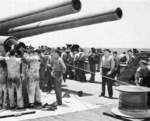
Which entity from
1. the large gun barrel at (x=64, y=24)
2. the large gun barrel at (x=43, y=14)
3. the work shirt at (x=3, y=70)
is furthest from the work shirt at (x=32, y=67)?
the large gun barrel at (x=64, y=24)

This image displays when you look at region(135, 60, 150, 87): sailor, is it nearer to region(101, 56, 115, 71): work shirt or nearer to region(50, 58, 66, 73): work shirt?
region(101, 56, 115, 71): work shirt

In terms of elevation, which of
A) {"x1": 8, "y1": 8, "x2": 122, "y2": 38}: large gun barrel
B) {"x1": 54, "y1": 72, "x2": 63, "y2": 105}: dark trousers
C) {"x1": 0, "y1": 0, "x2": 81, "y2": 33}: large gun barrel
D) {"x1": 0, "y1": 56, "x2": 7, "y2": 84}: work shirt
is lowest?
{"x1": 54, "y1": 72, "x2": 63, "y2": 105}: dark trousers

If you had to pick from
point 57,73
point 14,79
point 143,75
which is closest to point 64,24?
point 57,73

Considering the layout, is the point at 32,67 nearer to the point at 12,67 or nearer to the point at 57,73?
the point at 12,67

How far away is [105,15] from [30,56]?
105 inches

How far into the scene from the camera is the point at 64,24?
11.1 m

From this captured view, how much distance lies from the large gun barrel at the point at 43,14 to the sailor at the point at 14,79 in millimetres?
1332

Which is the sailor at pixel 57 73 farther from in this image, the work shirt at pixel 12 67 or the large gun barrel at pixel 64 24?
the work shirt at pixel 12 67

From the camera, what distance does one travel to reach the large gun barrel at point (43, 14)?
7.78 metres

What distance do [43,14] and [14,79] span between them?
2108 mm

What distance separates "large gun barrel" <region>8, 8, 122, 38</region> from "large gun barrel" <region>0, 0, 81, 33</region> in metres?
0.77

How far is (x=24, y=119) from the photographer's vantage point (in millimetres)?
7969

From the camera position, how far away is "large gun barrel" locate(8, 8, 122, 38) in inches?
326

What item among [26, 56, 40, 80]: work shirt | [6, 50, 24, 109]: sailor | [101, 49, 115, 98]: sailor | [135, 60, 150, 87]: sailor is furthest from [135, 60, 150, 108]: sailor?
[6, 50, 24, 109]: sailor
